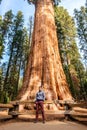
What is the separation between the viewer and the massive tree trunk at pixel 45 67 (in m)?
13.1

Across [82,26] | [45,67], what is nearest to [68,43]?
[82,26]

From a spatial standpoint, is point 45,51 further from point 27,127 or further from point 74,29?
point 74,29

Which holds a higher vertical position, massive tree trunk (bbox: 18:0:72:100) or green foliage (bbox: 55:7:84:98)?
green foliage (bbox: 55:7:84:98)

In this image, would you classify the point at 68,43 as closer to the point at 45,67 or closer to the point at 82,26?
the point at 82,26

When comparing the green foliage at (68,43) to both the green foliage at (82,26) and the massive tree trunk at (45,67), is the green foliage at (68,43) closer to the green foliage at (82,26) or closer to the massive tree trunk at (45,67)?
the green foliage at (82,26)

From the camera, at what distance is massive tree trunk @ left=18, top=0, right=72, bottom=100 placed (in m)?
13.1

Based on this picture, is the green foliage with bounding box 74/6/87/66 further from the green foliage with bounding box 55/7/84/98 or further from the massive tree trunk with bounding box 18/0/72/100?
the massive tree trunk with bounding box 18/0/72/100

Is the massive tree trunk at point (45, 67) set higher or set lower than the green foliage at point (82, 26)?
lower

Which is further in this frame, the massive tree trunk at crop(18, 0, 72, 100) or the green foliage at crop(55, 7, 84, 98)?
the green foliage at crop(55, 7, 84, 98)

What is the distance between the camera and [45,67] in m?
13.8

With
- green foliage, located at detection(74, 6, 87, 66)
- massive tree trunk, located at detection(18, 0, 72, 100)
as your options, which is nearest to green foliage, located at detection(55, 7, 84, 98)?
green foliage, located at detection(74, 6, 87, 66)

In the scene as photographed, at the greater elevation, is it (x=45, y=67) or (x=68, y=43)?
(x=68, y=43)

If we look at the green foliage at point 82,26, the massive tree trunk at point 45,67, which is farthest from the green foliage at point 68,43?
the massive tree trunk at point 45,67

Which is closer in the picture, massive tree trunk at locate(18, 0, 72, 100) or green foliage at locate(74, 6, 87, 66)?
massive tree trunk at locate(18, 0, 72, 100)
